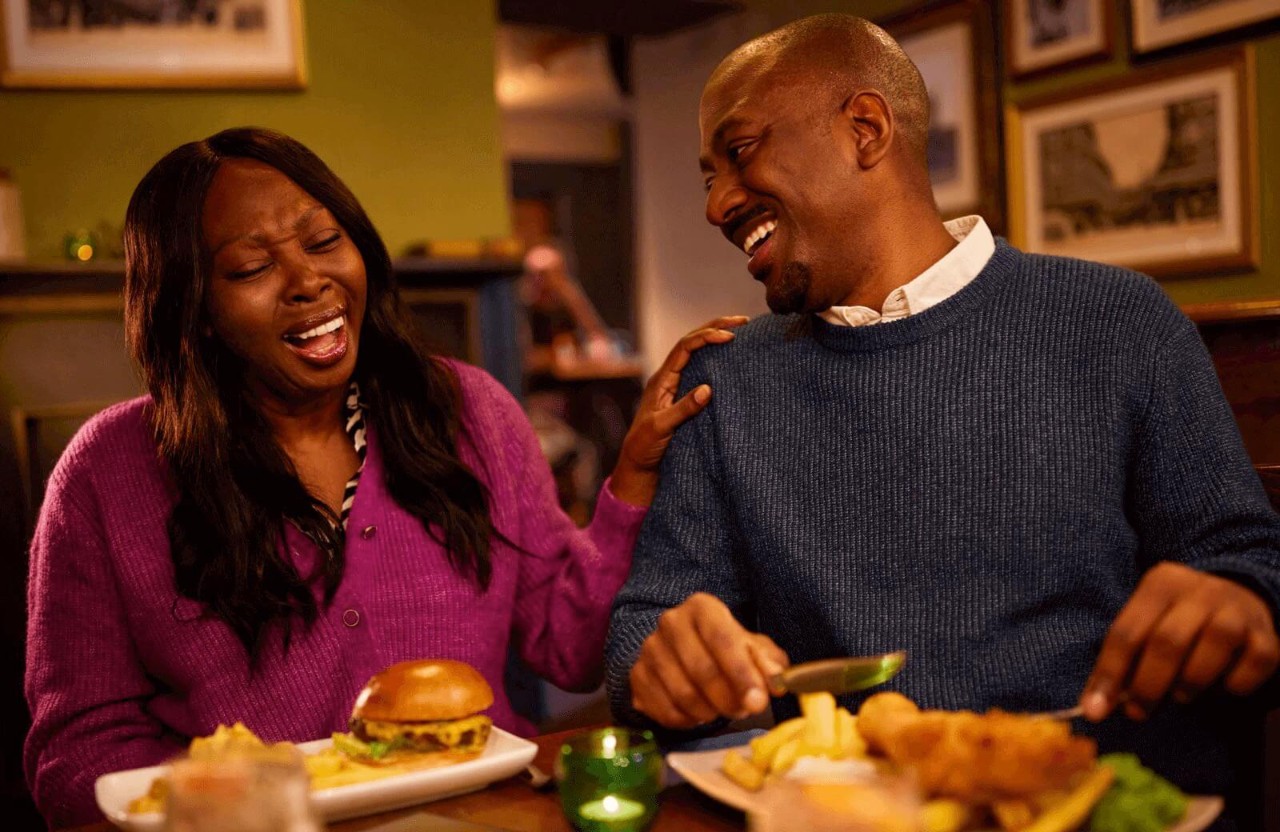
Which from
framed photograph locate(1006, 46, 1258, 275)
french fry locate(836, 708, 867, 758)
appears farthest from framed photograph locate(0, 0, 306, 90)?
french fry locate(836, 708, 867, 758)

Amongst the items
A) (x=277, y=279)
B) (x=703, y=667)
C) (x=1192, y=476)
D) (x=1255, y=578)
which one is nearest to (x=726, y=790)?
(x=703, y=667)

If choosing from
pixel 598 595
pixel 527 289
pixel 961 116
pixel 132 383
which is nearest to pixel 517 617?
pixel 598 595

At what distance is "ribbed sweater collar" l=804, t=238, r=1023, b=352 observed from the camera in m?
1.55

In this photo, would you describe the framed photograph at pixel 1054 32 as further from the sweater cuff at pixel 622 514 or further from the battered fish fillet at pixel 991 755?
the battered fish fillet at pixel 991 755

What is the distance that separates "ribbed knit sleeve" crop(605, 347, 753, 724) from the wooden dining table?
14.4 inches

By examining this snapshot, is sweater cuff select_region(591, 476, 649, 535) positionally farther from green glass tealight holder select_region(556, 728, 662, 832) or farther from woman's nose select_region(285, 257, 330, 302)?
green glass tealight holder select_region(556, 728, 662, 832)

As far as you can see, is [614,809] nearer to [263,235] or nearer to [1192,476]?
[1192,476]

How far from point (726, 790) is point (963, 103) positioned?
4.05m

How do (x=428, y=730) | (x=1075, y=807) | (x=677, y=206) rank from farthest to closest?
1. (x=677, y=206)
2. (x=428, y=730)
3. (x=1075, y=807)

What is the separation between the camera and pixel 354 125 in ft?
14.3

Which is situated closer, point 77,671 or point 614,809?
point 614,809

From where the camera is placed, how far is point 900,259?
1.63 meters

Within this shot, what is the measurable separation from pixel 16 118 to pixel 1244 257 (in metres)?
4.02

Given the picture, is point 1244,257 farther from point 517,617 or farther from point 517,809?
point 517,809
